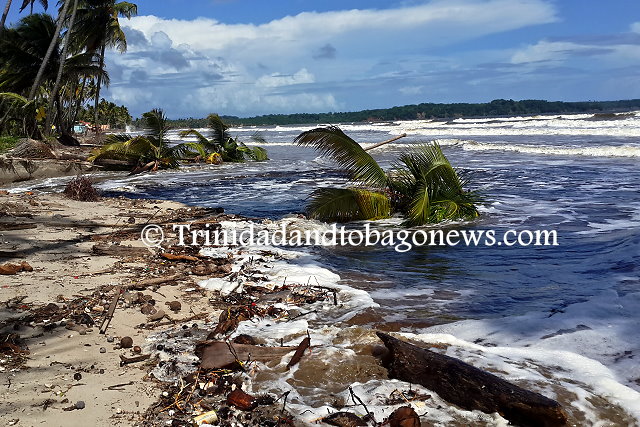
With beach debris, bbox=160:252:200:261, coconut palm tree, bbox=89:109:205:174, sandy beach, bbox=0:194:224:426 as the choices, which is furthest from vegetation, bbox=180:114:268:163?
beach debris, bbox=160:252:200:261

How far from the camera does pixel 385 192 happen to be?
10.9m

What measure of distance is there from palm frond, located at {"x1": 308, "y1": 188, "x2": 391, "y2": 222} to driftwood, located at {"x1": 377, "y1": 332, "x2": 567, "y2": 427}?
6466 mm

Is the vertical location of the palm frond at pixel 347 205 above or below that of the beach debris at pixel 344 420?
above

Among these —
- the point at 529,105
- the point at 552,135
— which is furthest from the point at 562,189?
the point at 529,105

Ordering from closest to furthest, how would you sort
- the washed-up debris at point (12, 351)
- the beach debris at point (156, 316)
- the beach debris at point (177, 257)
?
1. the washed-up debris at point (12, 351)
2. the beach debris at point (156, 316)
3. the beach debris at point (177, 257)

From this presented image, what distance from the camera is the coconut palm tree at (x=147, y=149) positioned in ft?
70.8

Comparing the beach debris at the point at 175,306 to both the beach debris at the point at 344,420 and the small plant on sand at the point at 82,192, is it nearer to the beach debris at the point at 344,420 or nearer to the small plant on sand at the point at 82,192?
the beach debris at the point at 344,420

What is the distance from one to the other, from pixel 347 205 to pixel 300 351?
6422 mm

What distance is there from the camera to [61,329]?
4426 millimetres

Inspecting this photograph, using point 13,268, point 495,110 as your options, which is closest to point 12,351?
point 13,268

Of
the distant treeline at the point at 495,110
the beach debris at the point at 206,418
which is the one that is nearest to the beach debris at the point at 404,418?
the beach debris at the point at 206,418

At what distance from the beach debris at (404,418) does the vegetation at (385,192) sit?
275 inches

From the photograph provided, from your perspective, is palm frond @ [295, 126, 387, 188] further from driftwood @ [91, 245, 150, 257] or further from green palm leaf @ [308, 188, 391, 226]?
driftwood @ [91, 245, 150, 257]

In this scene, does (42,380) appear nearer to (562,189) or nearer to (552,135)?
(562,189)
